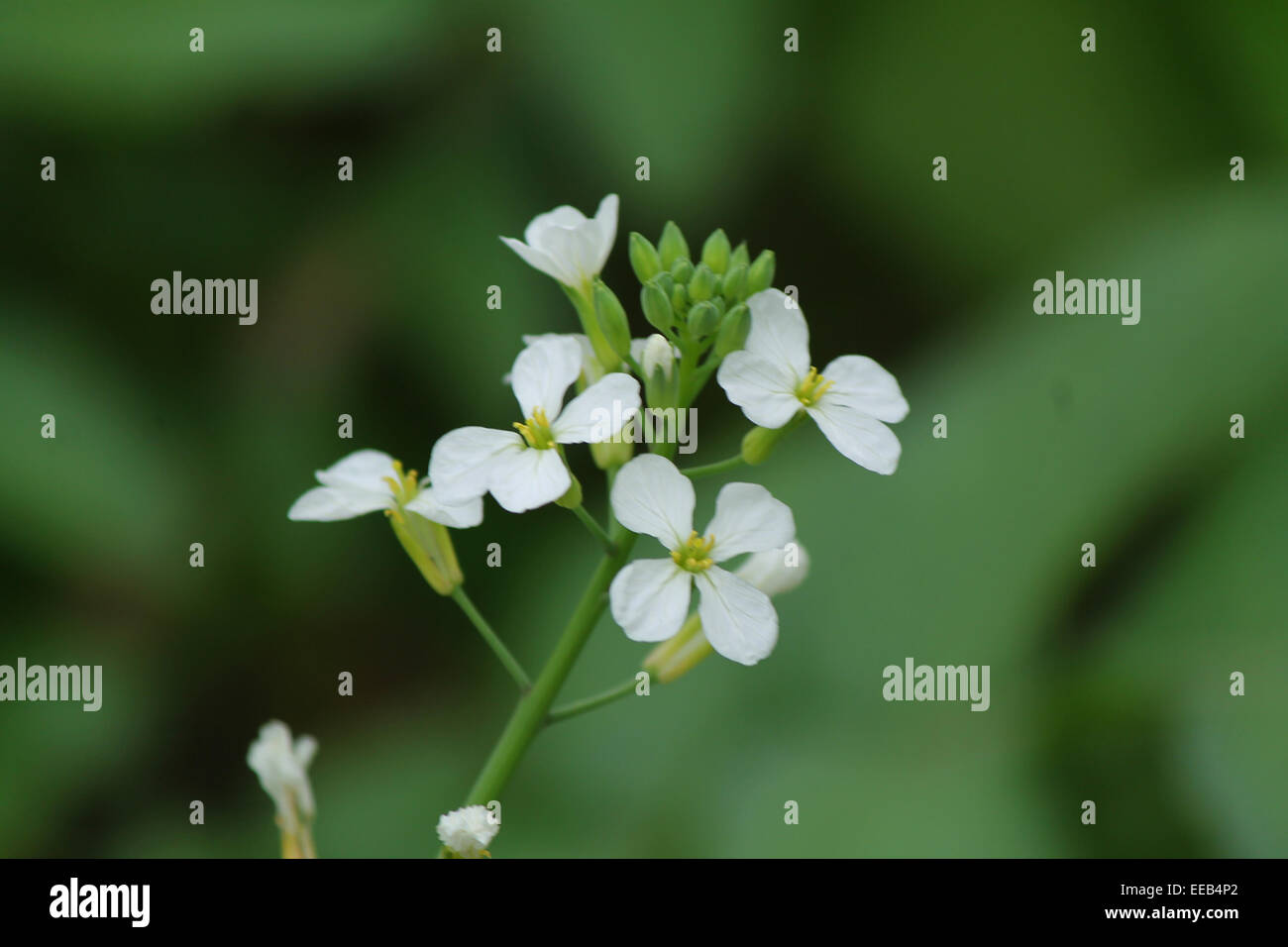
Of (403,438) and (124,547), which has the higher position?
(403,438)

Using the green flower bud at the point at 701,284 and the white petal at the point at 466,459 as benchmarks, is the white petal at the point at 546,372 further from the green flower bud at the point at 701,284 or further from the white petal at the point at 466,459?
the green flower bud at the point at 701,284

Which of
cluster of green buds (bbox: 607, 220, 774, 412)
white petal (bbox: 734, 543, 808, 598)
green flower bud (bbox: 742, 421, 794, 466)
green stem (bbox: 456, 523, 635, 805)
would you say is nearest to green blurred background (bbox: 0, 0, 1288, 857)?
white petal (bbox: 734, 543, 808, 598)

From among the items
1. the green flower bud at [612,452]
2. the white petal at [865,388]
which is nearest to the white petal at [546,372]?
the green flower bud at [612,452]

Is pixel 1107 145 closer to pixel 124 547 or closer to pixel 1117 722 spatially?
pixel 1117 722

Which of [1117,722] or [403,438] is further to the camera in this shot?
[403,438]

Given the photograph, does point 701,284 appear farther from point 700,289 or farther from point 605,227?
point 605,227
